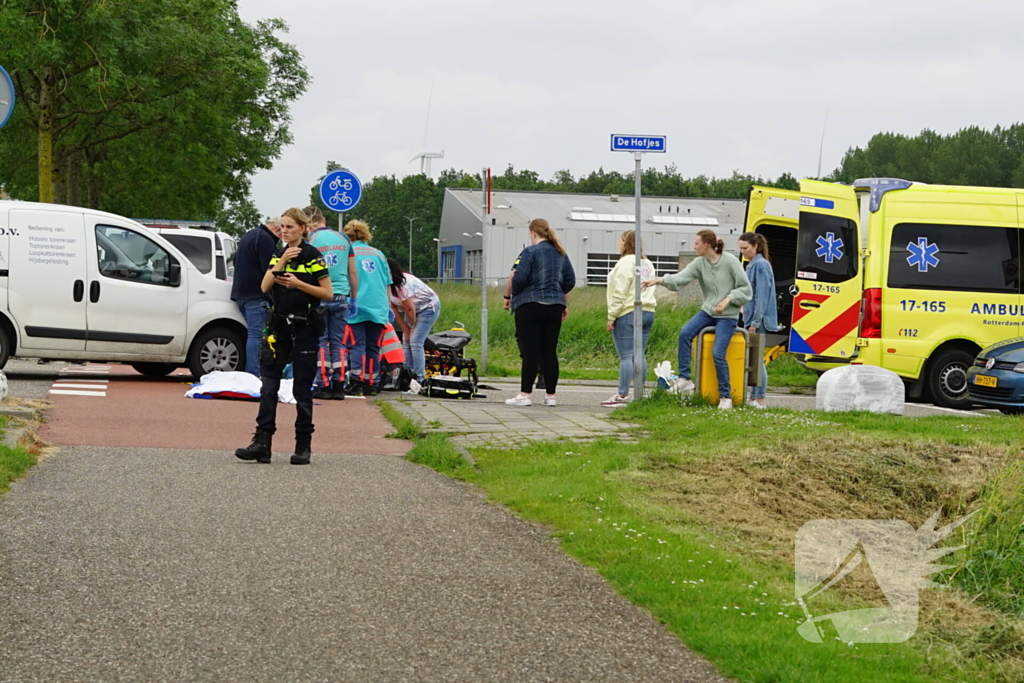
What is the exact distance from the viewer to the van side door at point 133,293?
15047 millimetres

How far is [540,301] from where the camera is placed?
44.6ft

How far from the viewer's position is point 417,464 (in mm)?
9516

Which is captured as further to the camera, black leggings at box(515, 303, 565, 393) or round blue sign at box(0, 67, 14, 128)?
black leggings at box(515, 303, 565, 393)

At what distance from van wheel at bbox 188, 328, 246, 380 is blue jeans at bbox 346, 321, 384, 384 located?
5.31ft

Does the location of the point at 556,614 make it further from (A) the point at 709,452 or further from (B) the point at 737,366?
(B) the point at 737,366

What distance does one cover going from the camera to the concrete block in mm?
13953

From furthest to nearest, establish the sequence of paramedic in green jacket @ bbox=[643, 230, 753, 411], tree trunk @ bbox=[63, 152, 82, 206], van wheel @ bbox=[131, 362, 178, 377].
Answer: tree trunk @ bbox=[63, 152, 82, 206]
van wheel @ bbox=[131, 362, 178, 377]
paramedic in green jacket @ bbox=[643, 230, 753, 411]

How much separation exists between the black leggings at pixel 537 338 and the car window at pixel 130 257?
448 cm

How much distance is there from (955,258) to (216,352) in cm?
940

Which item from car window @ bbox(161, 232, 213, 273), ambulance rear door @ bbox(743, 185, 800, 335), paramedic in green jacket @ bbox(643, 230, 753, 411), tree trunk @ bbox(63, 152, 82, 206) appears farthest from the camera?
tree trunk @ bbox(63, 152, 82, 206)

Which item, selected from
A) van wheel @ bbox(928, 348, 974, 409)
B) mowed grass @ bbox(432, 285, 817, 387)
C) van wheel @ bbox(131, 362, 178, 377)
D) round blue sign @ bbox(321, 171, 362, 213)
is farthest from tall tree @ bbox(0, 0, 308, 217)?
van wheel @ bbox(928, 348, 974, 409)

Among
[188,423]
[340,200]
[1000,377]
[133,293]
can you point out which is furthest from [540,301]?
[1000,377]

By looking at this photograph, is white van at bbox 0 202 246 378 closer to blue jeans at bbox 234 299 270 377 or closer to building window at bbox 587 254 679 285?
blue jeans at bbox 234 299 270 377

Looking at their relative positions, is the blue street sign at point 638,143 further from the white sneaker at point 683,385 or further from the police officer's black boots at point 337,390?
the police officer's black boots at point 337,390
